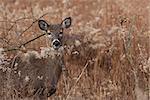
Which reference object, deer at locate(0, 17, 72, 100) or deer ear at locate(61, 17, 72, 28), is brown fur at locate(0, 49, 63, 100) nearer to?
deer at locate(0, 17, 72, 100)

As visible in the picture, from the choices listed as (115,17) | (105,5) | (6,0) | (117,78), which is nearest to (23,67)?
(117,78)

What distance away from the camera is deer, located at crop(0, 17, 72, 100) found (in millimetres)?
6195

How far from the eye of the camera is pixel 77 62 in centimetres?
793

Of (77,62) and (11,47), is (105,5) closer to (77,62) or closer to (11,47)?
(77,62)

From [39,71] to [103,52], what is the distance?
1.07 m

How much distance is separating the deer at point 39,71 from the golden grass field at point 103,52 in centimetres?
12

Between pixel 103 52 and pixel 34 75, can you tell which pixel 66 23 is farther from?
pixel 34 75

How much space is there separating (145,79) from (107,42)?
58.1 inches

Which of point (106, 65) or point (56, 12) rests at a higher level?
point (56, 12)

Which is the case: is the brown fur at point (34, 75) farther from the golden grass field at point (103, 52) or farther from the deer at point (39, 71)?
the golden grass field at point (103, 52)

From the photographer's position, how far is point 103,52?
761 centimetres

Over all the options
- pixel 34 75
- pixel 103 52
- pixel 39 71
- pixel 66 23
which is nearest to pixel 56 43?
pixel 39 71

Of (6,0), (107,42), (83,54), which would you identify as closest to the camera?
(107,42)

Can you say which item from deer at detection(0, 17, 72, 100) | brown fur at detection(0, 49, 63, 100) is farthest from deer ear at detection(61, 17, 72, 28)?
brown fur at detection(0, 49, 63, 100)
